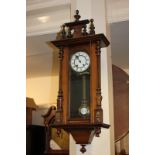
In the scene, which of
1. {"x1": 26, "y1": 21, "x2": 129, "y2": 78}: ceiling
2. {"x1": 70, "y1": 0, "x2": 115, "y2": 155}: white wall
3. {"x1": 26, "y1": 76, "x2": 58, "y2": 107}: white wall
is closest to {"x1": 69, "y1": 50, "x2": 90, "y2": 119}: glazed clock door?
{"x1": 70, "y1": 0, "x2": 115, "y2": 155}: white wall

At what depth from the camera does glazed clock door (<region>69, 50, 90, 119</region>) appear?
211 centimetres

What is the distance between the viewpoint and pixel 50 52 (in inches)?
155

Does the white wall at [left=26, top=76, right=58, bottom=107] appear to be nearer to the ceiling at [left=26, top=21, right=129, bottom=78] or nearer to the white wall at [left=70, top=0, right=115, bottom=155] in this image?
the ceiling at [left=26, top=21, right=129, bottom=78]

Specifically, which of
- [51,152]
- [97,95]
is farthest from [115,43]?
[97,95]

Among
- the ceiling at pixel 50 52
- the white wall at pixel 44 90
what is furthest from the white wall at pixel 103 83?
the white wall at pixel 44 90

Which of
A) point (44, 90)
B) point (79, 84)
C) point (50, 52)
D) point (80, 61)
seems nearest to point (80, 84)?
point (79, 84)

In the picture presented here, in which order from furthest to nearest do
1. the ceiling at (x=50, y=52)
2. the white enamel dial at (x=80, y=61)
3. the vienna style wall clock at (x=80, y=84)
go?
1. the ceiling at (x=50, y=52)
2. the white enamel dial at (x=80, y=61)
3. the vienna style wall clock at (x=80, y=84)

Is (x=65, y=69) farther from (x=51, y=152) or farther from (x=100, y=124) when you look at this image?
(x=51, y=152)

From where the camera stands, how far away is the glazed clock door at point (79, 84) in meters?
2.11

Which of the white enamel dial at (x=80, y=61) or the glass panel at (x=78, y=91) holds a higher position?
the white enamel dial at (x=80, y=61)

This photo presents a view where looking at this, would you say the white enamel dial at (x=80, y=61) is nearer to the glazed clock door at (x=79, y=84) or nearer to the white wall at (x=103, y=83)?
the glazed clock door at (x=79, y=84)

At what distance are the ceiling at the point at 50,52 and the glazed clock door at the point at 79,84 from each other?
2.53ft

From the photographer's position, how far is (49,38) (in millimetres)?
3275
